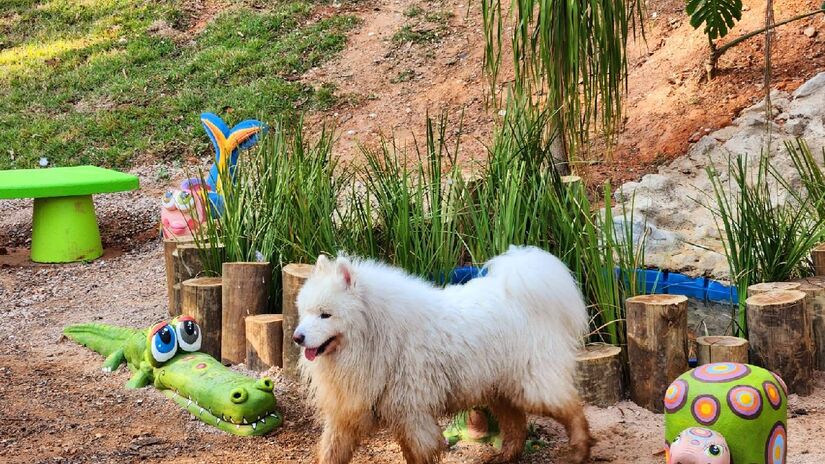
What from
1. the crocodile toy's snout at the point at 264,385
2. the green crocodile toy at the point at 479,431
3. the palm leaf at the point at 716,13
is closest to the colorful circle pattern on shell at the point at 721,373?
the green crocodile toy at the point at 479,431

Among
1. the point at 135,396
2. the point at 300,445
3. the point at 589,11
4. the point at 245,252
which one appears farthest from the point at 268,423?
the point at 589,11

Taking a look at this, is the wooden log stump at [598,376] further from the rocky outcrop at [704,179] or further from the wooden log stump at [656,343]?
the rocky outcrop at [704,179]

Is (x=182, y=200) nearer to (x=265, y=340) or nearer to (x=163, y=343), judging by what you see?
(x=163, y=343)

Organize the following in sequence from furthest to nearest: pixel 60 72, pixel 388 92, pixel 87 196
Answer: pixel 60 72 → pixel 388 92 → pixel 87 196

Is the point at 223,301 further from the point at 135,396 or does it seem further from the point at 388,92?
the point at 388,92

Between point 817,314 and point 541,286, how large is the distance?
4.93ft

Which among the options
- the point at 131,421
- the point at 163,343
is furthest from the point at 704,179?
the point at 131,421

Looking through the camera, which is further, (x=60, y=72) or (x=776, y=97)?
(x=60, y=72)

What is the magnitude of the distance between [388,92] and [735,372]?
7858 mm

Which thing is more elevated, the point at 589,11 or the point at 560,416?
the point at 589,11

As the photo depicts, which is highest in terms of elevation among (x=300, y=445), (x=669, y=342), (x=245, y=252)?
(x=245, y=252)

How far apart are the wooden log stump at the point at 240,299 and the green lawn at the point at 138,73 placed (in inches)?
210

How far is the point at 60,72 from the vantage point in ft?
39.7

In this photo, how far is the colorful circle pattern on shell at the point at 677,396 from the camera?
129 inches
